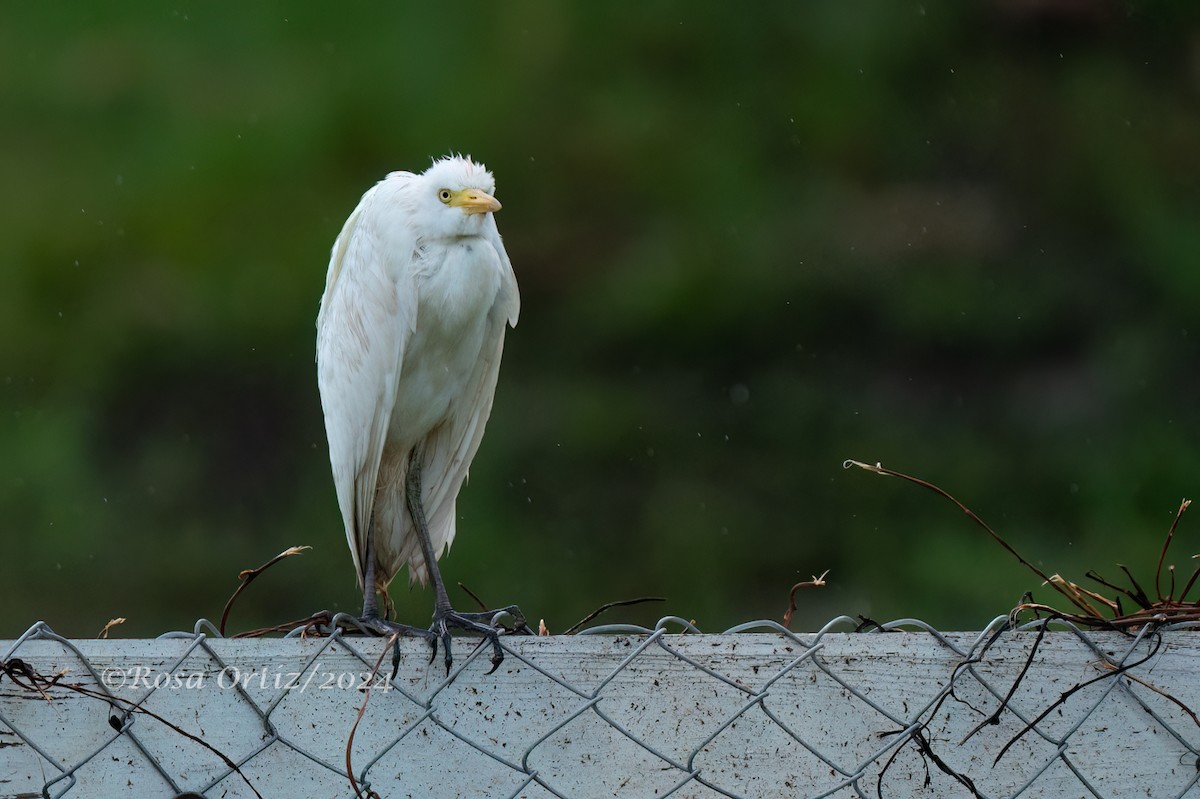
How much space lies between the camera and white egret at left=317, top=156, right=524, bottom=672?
134 cm

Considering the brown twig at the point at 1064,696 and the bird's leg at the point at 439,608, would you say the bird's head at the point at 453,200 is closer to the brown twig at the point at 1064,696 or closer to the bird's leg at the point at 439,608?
the bird's leg at the point at 439,608

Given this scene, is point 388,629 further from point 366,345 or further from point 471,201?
point 471,201

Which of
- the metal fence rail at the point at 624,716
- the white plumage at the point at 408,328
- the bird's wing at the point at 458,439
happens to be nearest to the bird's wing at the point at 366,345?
the white plumage at the point at 408,328

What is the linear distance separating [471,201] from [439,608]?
424mm

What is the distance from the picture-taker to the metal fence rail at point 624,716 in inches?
26.4

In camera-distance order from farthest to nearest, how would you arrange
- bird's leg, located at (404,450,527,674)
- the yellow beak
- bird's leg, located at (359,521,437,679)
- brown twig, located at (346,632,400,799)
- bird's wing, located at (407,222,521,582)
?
bird's wing, located at (407,222,521,582), the yellow beak, bird's leg, located at (359,521,437,679), bird's leg, located at (404,450,527,674), brown twig, located at (346,632,400,799)

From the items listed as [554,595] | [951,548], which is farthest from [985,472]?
[554,595]

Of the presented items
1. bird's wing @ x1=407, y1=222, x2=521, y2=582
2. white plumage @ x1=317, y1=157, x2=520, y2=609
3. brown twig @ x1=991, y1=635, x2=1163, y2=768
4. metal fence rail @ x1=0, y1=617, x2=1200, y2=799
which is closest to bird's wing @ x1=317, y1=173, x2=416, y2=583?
white plumage @ x1=317, y1=157, x2=520, y2=609

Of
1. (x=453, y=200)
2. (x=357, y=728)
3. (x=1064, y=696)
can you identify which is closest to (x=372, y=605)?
(x=453, y=200)

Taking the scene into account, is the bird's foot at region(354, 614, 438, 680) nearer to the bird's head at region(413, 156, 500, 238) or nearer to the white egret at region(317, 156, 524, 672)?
the white egret at region(317, 156, 524, 672)

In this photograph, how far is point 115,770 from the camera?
671mm

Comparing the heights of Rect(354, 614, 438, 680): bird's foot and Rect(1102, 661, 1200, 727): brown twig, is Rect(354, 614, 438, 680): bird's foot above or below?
below

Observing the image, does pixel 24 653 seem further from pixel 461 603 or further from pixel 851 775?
pixel 461 603

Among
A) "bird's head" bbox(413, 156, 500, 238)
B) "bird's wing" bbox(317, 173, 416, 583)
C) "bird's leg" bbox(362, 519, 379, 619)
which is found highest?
"bird's head" bbox(413, 156, 500, 238)
